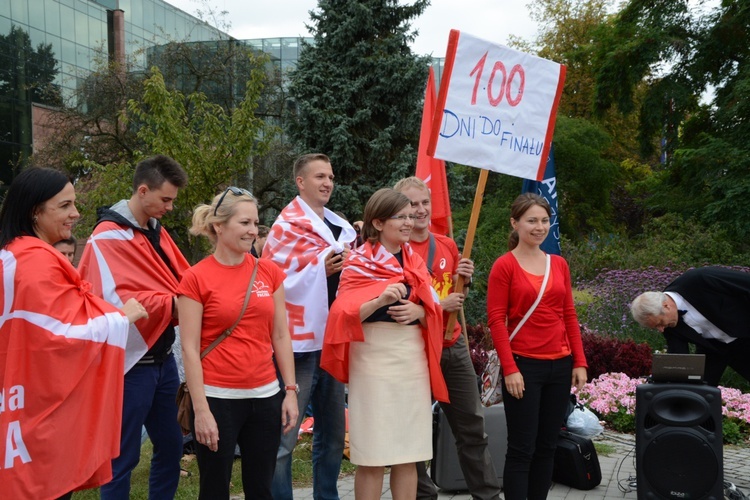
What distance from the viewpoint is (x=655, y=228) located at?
71.6 ft

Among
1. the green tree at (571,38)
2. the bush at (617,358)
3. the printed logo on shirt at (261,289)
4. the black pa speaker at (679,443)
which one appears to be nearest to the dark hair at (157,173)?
the printed logo on shirt at (261,289)

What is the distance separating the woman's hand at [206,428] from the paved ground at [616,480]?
219 cm

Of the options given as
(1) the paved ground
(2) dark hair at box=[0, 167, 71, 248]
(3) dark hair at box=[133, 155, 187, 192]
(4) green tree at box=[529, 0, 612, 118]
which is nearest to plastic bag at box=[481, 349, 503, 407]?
(1) the paved ground

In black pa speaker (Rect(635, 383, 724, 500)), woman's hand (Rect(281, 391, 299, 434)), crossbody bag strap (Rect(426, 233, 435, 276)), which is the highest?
crossbody bag strap (Rect(426, 233, 435, 276))

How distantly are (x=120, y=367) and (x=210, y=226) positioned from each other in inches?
31.8

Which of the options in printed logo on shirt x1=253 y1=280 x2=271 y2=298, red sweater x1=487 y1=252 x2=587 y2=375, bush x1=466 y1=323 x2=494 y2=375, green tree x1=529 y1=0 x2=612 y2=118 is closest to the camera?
printed logo on shirt x1=253 y1=280 x2=271 y2=298

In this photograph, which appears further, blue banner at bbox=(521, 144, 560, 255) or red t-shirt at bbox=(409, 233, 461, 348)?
blue banner at bbox=(521, 144, 560, 255)

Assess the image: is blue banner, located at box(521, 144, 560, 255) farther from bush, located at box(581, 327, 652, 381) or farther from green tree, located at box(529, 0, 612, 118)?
green tree, located at box(529, 0, 612, 118)

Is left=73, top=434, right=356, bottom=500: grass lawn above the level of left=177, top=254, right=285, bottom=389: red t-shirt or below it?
below

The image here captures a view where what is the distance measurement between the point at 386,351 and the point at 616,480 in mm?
2849

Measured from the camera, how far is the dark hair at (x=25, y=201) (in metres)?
3.19

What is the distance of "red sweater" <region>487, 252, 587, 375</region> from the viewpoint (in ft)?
14.8

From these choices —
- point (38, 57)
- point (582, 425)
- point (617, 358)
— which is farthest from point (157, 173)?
point (38, 57)

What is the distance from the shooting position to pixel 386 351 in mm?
4098
